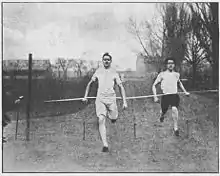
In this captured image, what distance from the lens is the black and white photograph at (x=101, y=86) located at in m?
2.03

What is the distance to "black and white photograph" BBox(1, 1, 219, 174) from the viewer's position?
203cm

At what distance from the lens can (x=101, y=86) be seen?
2.04m

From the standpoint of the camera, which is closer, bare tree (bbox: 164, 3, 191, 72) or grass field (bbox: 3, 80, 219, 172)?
grass field (bbox: 3, 80, 219, 172)

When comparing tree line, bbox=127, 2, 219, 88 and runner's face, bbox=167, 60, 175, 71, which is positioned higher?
tree line, bbox=127, 2, 219, 88

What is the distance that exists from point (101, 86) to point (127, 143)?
474 mm

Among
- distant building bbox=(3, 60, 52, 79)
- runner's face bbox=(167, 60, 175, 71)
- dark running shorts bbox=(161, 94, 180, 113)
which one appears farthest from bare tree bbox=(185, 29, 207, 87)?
distant building bbox=(3, 60, 52, 79)

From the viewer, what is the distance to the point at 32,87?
6.84 feet

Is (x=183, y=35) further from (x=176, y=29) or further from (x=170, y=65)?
(x=170, y=65)

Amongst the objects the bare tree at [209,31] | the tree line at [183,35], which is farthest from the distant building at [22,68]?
the bare tree at [209,31]

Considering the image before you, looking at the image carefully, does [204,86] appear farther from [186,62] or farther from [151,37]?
[151,37]

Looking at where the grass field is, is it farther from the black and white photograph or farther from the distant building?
the distant building

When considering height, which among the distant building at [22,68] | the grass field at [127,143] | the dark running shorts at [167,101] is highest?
the distant building at [22,68]

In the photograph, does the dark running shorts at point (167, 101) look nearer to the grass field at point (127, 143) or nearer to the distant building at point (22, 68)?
the grass field at point (127, 143)

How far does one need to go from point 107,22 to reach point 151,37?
0.37 meters
